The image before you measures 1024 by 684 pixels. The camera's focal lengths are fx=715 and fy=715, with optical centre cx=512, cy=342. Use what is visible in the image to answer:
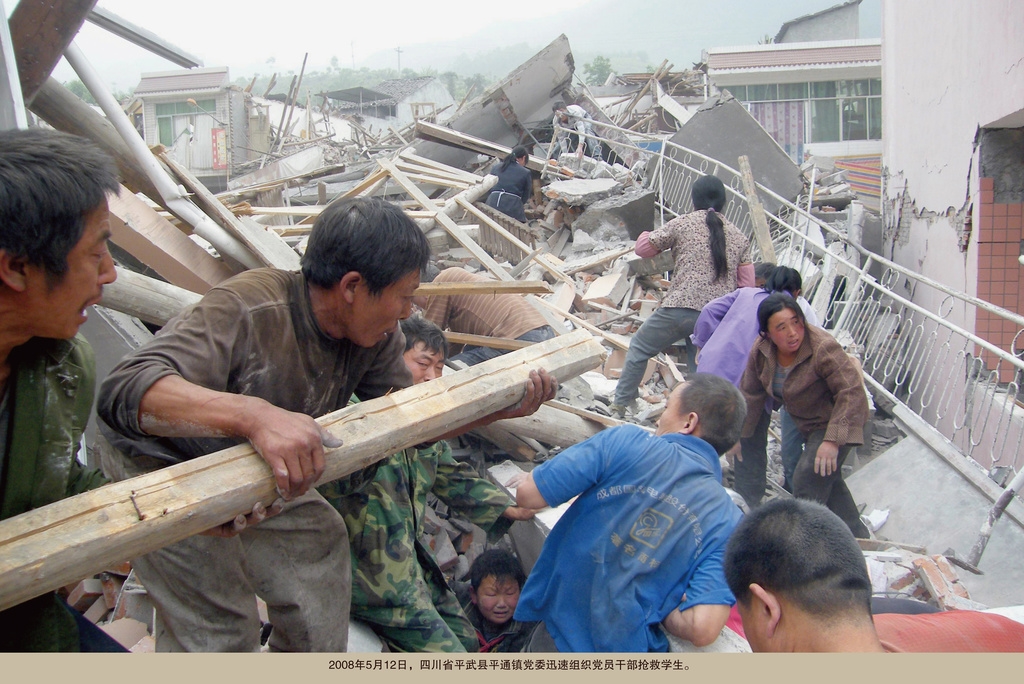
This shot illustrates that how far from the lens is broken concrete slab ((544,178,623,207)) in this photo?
34.8 feet

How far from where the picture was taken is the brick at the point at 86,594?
3131mm

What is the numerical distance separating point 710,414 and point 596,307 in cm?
542

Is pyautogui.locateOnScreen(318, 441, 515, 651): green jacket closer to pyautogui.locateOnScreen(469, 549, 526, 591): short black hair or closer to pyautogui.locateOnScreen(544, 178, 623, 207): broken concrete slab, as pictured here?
pyautogui.locateOnScreen(469, 549, 526, 591): short black hair

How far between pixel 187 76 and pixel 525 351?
111ft

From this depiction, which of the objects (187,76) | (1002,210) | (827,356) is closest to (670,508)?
(827,356)

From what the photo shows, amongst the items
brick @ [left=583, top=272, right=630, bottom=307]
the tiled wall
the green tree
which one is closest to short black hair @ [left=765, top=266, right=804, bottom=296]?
the tiled wall

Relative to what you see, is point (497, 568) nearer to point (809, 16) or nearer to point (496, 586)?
point (496, 586)

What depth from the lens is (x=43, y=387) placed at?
1502 millimetres

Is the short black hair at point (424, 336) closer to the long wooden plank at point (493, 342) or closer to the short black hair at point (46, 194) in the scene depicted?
the long wooden plank at point (493, 342)

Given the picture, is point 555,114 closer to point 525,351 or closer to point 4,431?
point 525,351

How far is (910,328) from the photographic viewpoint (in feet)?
22.5

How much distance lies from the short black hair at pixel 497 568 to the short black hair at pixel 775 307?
1980 mm

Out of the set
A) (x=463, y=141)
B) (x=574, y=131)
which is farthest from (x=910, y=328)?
(x=463, y=141)

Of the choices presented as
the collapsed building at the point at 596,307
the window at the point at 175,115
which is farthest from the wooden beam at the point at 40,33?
the window at the point at 175,115
